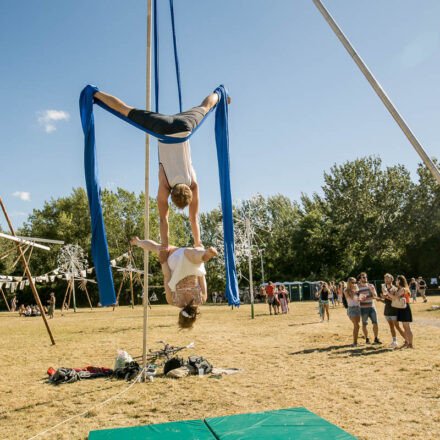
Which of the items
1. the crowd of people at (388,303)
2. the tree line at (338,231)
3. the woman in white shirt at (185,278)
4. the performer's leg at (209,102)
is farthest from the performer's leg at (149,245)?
the tree line at (338,231)

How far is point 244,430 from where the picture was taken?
4590 millimetres

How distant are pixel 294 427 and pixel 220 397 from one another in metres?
2.17

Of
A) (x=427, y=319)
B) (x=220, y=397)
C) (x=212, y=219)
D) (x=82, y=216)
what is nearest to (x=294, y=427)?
(x=220, y=397)

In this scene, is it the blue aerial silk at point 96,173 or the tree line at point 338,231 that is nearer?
the blue aerial silk at point 96,173

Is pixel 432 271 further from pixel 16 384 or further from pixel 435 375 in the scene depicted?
pixel 16 384

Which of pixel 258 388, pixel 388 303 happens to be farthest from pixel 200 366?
pixel 388 303

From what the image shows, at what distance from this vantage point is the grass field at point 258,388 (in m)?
5.35

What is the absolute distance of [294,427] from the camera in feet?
15.0

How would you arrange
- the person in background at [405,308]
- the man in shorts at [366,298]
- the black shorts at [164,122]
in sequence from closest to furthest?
the black shorts at [164,122] < the person in background at [405,308] < the man in shorts at [366,298]

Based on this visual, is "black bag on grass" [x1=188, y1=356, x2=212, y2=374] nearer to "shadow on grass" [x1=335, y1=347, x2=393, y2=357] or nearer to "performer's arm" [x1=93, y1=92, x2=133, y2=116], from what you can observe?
"shadow on grass" [x1=335, y1=347, x2=393, y2=357]

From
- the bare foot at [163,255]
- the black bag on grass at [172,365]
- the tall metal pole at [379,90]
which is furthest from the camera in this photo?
the black bag on grass at [172,365]

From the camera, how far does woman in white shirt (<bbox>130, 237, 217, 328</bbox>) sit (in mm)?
4125

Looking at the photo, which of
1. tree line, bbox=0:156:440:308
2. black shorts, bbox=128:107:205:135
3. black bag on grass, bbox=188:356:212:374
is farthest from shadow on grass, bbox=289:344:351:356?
tree line, bbox=0:156:440:308

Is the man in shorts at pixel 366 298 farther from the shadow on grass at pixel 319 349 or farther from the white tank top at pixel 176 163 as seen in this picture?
the white tank top at pixel 176 163
